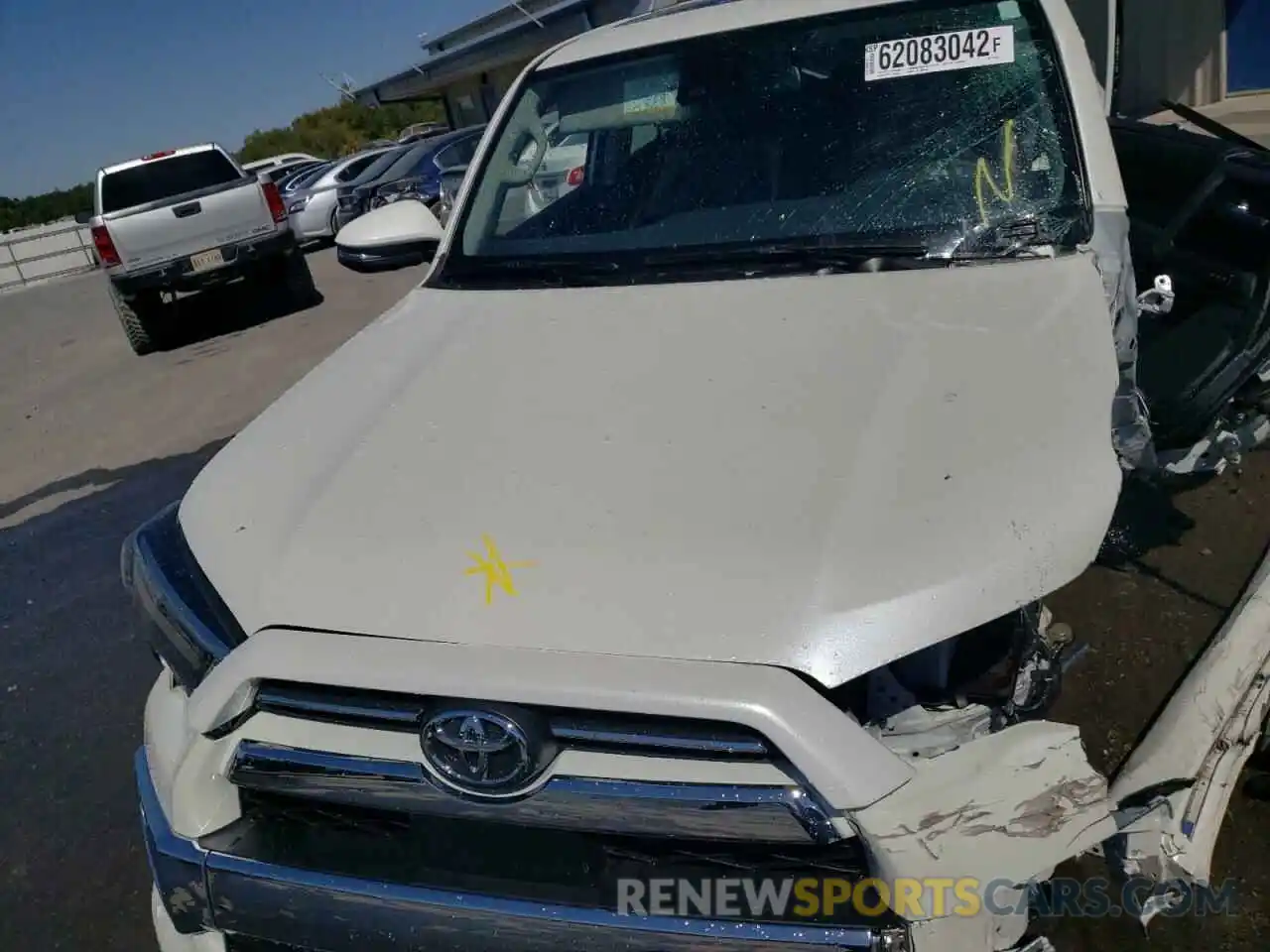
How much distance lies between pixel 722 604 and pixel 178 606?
1.04 meters

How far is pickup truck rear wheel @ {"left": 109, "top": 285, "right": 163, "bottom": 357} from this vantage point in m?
9.77

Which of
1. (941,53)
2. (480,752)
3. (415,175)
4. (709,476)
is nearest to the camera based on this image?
(480,752)

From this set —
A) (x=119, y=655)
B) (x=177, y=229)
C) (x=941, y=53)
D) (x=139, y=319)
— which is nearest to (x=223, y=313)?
(x=139, y=319)

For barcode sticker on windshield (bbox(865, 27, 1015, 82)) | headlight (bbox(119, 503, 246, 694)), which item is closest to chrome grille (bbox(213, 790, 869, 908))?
headlight (bbox(119, 503, 246, 694))

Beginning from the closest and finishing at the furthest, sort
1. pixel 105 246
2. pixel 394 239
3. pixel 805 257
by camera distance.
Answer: pixel 805 257 < pixel 394 239 < pixel 105 246

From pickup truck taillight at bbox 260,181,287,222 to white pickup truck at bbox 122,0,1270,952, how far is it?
854 centimetres

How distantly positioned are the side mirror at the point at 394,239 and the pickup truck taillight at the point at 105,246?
7.52 meters

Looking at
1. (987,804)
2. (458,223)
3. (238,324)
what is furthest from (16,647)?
(238,324)

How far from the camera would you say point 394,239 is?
331cm

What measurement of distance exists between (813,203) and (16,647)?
11.8 feet

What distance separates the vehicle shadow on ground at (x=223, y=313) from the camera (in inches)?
404

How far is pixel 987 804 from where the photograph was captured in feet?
4.62

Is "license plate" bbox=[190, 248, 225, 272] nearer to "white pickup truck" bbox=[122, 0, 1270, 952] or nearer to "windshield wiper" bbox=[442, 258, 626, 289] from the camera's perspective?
"windshield wiper" bbox=[442, 258, 626, 289]

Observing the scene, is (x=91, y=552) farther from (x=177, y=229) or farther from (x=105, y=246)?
(x=105, y=246)
